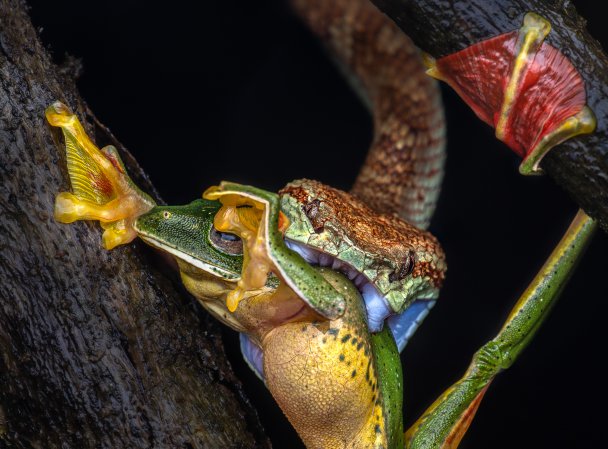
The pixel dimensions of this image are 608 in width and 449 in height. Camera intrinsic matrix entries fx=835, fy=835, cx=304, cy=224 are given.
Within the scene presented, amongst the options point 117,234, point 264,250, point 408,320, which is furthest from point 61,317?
point 408,320

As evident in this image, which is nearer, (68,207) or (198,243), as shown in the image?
(68,207)

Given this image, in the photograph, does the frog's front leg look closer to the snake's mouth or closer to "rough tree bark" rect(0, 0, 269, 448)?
the snake's mouth

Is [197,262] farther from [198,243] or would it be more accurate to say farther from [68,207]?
[68,207]

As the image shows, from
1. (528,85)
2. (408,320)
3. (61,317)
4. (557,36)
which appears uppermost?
(557,36)

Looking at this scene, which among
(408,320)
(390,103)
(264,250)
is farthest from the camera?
(390,103)

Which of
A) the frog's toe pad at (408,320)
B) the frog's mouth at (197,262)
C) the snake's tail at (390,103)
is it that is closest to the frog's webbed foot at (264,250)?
the frog's mouth at (197,262)

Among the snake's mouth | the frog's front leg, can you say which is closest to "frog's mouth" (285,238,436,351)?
the snake's mouth

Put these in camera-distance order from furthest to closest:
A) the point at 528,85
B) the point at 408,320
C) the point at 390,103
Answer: the point at 390,103 → the point at 408,320 → the point at 528,85
